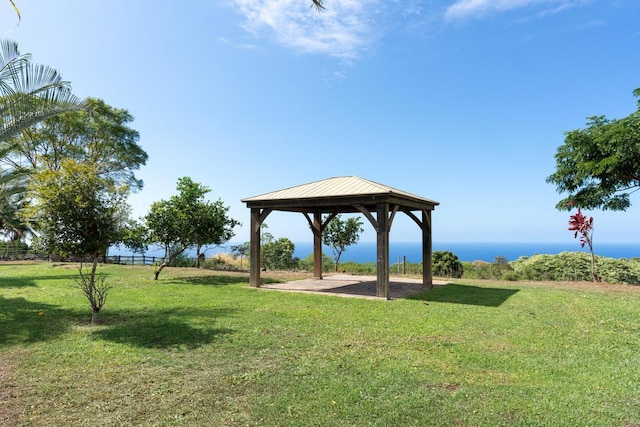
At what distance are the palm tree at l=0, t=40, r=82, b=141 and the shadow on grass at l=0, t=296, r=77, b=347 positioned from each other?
3471mm

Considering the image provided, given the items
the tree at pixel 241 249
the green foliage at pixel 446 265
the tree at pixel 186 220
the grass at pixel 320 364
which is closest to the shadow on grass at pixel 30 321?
→ the grass at pixel 320 364

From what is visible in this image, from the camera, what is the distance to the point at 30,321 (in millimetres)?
7191

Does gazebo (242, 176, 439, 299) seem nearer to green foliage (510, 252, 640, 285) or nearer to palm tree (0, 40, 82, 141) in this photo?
palm tree (0, 40, 82, 141)

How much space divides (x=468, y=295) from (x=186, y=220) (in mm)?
10215

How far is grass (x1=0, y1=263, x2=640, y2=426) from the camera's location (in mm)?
3387

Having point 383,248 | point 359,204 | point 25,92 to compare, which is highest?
point 25,92

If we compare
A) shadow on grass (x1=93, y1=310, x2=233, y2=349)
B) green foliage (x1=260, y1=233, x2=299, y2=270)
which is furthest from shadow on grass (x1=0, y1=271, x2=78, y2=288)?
green foliage (x1=260, y1=233, x2=299, y2=270)

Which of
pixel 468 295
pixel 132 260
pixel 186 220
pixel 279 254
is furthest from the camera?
pixel 132 260

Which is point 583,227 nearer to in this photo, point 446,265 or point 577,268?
point 577,268

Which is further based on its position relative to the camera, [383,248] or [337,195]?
[337,195]

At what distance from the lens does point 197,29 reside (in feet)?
36.4

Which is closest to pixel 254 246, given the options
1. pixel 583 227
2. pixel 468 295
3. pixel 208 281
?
pixel 208 281

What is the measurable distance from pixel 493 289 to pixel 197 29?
1260 cm

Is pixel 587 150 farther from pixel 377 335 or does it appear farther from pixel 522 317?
pixel 377 335
